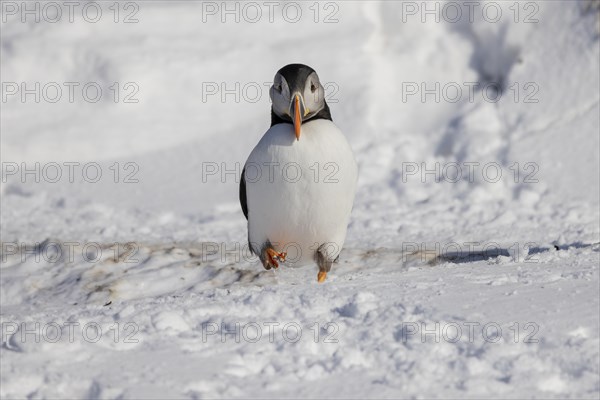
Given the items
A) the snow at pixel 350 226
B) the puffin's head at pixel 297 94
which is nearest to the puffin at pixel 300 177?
the puffin's head at pixel 297 94

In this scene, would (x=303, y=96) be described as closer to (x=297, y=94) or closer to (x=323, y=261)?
(x=297, y=94)

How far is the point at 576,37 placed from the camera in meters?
9.64

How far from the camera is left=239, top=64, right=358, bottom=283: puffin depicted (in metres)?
5.34

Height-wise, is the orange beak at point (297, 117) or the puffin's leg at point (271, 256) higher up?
the orange beak at point (297, 117)

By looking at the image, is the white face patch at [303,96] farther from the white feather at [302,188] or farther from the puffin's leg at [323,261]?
the puffin's leg at [323,261]

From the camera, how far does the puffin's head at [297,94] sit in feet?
17.1

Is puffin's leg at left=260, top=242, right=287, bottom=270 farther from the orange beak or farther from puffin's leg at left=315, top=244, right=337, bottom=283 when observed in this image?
the orange beak

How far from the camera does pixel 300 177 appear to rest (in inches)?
215

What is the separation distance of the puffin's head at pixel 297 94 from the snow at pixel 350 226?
94 cm

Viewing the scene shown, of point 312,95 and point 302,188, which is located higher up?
point 312,95

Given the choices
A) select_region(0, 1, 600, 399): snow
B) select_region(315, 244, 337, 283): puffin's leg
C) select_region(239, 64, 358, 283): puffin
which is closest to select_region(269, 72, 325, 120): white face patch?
select_region(239, 64, 358, 283): puffin

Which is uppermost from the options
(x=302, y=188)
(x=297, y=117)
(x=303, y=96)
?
(x=303, y=96)

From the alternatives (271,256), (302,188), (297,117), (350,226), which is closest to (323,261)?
(271,256)

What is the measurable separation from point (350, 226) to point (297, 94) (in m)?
2.99
